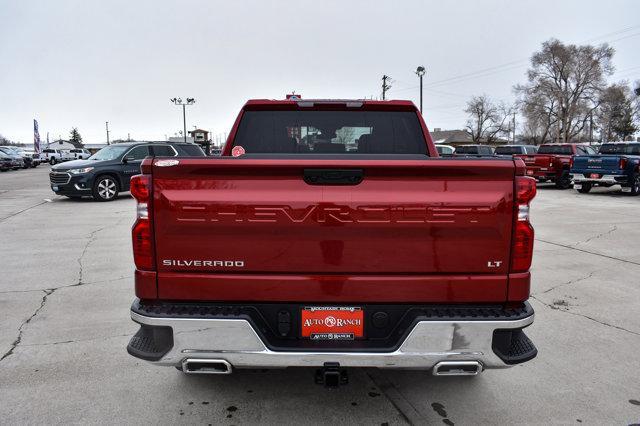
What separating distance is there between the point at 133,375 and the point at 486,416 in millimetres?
2555

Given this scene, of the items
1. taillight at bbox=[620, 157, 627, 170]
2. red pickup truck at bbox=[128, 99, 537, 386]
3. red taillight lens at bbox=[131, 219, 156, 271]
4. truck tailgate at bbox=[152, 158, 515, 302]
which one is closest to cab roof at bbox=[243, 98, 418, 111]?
red pickup truck at bbox=[128, 99, 537, 386]

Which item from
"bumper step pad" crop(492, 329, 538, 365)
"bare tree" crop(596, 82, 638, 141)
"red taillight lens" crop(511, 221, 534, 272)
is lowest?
"bumper step pad" crop(492, 329, 538, 365)

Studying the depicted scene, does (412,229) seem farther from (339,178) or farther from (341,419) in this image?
(341,419)

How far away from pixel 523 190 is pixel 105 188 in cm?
1481

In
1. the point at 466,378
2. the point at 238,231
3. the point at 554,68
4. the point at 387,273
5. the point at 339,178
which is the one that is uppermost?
the point at 554,68

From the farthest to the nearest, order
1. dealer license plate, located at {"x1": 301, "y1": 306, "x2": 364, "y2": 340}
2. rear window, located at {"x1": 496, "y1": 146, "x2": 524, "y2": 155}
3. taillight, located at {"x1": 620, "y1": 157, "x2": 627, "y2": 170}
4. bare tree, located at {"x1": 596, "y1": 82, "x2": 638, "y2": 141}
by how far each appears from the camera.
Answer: bare tree, located at {"x1": 596, "y1": 82, "x2": 638, "y2": 141}, rear window, located at {"x1": 496, "y1": 146, "x2": 524, "y2": 155}, taillight, located at {"x1": 620, "y1": 157, "x2": 627, "y2": 170}, dealer license plate, located at {"x1": 301, "y1": 306, "x2": 364, "y2": 340}

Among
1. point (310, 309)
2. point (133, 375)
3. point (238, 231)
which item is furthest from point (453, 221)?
point (133, 375)

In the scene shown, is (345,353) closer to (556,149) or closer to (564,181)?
(564,181)

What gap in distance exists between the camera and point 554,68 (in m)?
65.3

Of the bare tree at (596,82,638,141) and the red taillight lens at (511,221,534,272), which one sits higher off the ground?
the bare tree at (596,82,638,141)

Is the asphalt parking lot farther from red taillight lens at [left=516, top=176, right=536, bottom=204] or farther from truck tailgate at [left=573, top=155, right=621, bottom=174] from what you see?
truck tailgate at [left=573, top=155, right=621, bottom=174]

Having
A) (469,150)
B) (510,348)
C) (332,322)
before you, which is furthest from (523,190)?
(469,150)

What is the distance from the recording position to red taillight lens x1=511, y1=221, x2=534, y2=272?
253cm

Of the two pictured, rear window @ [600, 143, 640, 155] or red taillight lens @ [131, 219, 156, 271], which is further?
rear window @ [600, 143, 640, 155]
